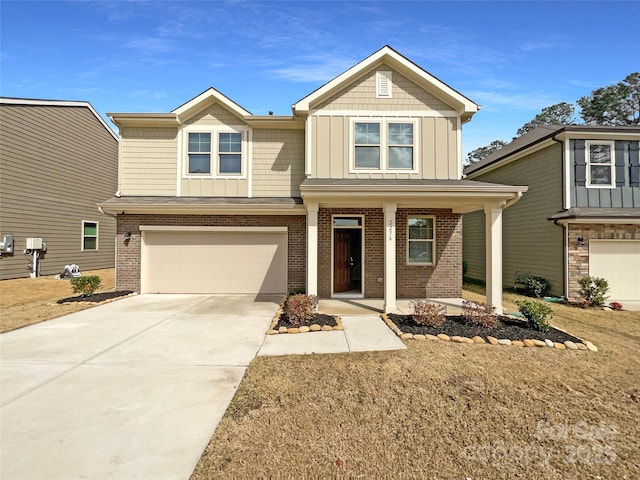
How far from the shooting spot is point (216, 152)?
10469 mm

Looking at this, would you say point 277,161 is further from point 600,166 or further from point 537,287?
point 600,166

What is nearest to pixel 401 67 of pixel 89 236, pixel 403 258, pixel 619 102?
pixel 403 258

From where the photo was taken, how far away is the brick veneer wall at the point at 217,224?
1012 cm

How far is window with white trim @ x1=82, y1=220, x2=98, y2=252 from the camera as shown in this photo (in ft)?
52.7

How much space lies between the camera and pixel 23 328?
6359 mm

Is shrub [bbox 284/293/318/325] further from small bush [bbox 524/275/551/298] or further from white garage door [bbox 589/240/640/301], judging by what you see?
white garage door [bbox 589/240/640/301]

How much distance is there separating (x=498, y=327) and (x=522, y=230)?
786 centimetres

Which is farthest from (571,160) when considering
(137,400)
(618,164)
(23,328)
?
(23,328)

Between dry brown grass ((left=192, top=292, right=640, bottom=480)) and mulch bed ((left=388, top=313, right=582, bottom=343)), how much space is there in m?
0.64

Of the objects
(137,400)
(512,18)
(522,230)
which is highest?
(512,18)

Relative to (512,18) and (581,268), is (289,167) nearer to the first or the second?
(512,18)

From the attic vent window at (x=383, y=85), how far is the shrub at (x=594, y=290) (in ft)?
27.2

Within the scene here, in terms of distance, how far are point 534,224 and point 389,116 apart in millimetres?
7027

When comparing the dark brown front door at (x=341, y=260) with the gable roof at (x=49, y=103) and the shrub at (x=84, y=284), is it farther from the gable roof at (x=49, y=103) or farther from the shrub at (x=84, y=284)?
the gable roof at (x=49, y=103)
